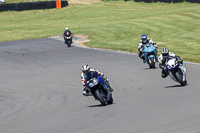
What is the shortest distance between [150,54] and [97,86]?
29.6ft

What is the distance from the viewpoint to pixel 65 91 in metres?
16.2

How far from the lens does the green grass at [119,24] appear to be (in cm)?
3547

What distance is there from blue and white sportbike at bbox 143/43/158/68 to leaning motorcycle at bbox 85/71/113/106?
28.3 ft

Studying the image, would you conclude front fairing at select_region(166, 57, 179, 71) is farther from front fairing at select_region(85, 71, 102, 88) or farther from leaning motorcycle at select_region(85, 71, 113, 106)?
front fairing at select_region(85, 71, 102, 88)

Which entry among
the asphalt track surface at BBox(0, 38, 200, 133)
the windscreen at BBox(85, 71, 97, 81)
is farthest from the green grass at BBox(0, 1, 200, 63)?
the windscreen at BBox(85, 71, 97, 81)

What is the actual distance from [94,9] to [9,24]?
47.1 ft

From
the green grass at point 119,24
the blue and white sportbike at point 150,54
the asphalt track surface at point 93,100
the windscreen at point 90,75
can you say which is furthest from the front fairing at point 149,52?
the windscreen at point 90,75

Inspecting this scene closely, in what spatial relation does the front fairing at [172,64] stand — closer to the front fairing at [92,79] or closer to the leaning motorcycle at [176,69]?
the leaning motorcycle at [176,69]

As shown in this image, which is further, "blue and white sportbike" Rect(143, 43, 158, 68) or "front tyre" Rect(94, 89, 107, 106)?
"blue and white sportbike" Rect(143, 43, 158, 68)

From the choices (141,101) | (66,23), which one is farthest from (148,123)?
(66,23)

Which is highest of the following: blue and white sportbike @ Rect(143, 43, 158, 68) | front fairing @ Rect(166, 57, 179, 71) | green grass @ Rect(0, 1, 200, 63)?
front fairing @ Rect(166, 57, 179, 71)

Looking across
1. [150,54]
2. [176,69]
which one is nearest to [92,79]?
[176,69]

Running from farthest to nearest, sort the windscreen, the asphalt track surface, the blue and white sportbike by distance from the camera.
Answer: the blue and white sportbike, the windscreen, the asphalt track surface

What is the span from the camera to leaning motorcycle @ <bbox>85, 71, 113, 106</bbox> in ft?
40.0
